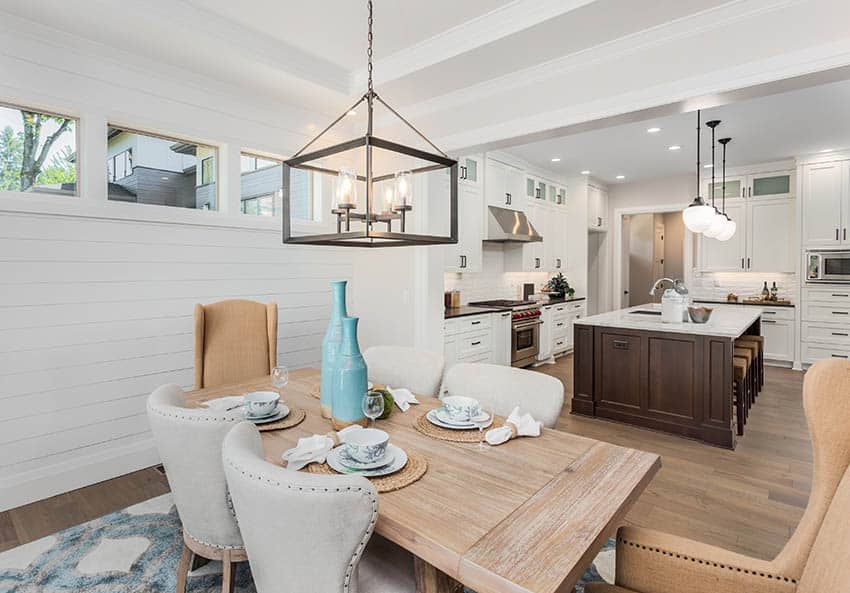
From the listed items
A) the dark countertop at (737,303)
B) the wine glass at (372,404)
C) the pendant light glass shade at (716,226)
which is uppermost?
the pendant light glass shade at (716,226)

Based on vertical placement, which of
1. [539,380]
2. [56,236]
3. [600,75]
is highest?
[600,75]

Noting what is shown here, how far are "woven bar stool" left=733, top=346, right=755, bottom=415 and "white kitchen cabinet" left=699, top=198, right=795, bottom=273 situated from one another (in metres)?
2.70

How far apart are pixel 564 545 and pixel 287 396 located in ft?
5.14

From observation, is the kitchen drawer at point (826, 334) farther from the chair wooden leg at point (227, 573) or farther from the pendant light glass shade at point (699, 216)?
the chair wooden leg at point (227, 573)

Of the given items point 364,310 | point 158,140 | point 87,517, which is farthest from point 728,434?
point 158,140

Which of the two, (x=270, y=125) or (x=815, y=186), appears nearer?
(x=270, y=125)

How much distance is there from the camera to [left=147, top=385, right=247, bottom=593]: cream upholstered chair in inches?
53.3

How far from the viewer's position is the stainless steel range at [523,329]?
5.62 metres

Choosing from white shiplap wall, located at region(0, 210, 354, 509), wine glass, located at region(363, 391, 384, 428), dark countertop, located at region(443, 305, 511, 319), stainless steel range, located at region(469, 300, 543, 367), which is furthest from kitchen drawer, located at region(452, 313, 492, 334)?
wine glass, located at region(363, 391, 384, 428)

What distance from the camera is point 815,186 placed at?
5918 millimetres

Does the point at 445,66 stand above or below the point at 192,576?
above

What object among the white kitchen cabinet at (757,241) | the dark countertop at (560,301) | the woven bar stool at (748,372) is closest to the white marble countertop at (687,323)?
the woven bar stool at (748,372)

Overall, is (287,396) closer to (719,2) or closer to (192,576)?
(192,576)

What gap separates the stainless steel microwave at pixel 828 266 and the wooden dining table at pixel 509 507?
6149mm
